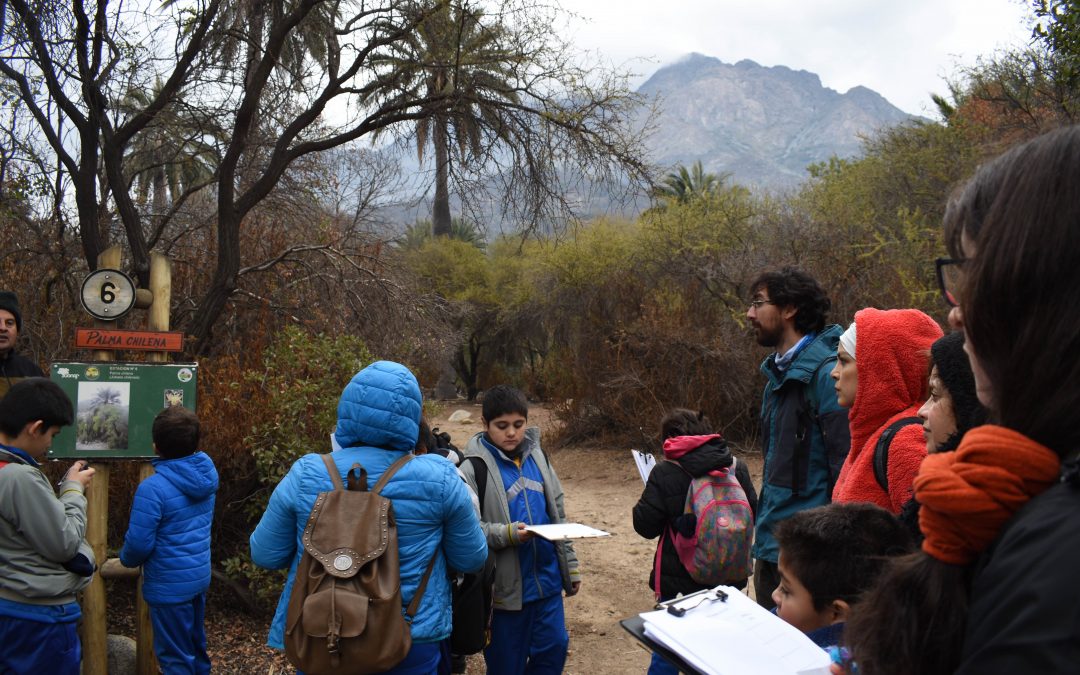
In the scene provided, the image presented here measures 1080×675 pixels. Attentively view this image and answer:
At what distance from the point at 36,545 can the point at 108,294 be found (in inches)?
85.0

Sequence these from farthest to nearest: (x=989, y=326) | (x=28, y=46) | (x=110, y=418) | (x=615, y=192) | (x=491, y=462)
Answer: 1. (x=615, y=192)
2. (x=28, y=46)
3. (x=110, y=418)
4. (x=491, y=462)
5. (x=989, y=326)

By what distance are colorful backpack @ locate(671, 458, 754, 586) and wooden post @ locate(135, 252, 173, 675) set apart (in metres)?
3.30

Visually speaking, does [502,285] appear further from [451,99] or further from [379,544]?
[379,544]

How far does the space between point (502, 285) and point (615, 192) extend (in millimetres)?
21509

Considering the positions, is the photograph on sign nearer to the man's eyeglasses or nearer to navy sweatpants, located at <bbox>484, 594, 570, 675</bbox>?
navy sweatpants, located at <bbox>484, 594, 570, 675</bbox>

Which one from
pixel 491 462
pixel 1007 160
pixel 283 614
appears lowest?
pixel 283 614

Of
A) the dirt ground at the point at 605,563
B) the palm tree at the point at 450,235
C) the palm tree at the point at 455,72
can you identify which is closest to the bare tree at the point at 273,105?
the palm tree at the point at 455,72

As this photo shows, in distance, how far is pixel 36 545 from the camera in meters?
3.18

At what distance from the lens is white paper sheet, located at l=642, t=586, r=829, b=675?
62.0 inches

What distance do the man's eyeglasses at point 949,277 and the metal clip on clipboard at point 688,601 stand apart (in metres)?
0.92

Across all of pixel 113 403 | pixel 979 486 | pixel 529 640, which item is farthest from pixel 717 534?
pixel 113 403

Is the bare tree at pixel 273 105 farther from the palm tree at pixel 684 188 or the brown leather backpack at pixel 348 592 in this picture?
the brown leather backpack at pixel 348 592

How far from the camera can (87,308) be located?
188 inches

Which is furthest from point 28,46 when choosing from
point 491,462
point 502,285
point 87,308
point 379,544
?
point 502,285
